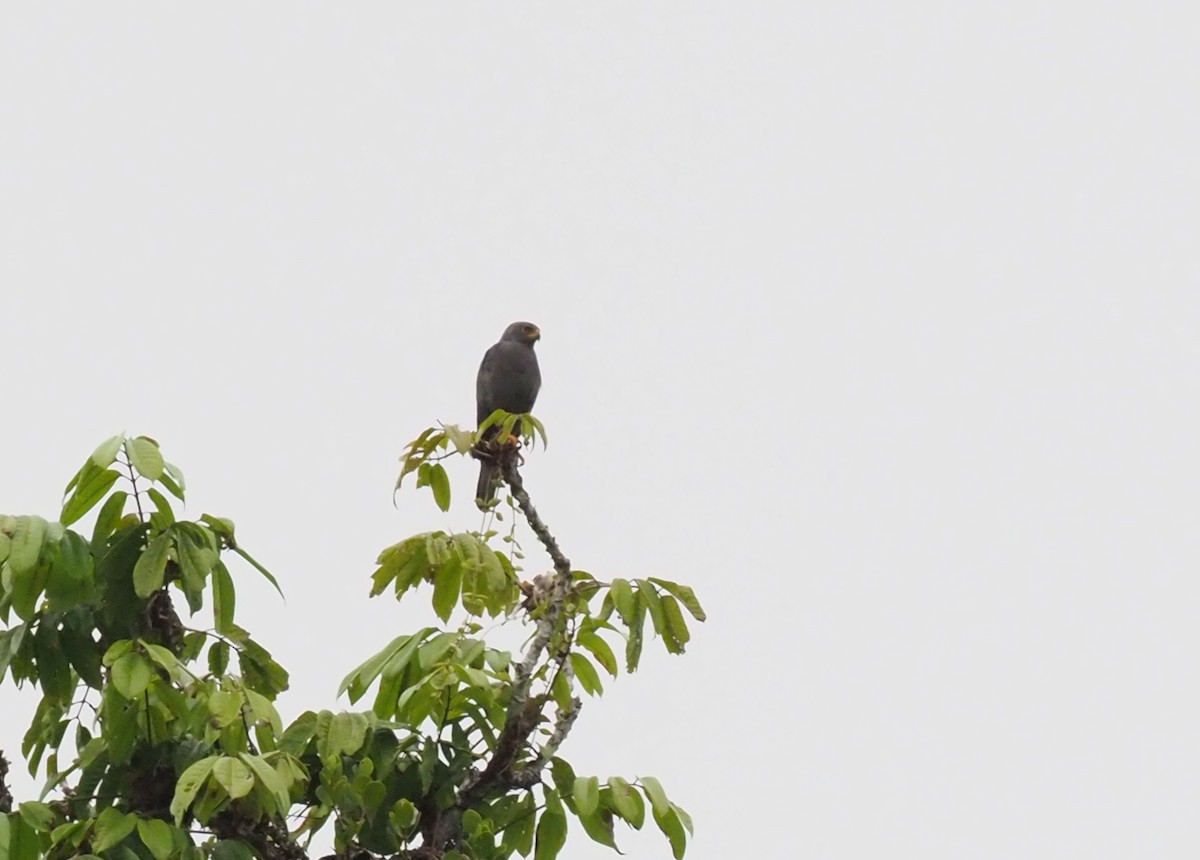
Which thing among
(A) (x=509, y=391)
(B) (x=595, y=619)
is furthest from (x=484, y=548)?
(A) (x=509, y=391)

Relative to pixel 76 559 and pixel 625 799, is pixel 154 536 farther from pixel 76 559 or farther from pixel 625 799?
pixel 625 799

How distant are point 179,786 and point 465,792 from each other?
71 centimetres

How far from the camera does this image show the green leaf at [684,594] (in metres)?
2.98

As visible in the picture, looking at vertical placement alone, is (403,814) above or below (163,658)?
below

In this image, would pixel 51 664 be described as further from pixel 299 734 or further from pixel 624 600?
pixel 624 600

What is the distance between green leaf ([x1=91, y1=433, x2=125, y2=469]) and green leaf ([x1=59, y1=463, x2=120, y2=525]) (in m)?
0.07

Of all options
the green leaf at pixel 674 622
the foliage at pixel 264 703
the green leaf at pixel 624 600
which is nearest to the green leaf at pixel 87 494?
the foliage at pixel 264 703

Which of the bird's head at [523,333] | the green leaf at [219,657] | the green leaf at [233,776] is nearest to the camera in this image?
the green leaf at [233,776]

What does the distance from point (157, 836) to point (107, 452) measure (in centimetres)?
70

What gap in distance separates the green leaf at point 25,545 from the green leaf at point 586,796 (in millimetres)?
1095

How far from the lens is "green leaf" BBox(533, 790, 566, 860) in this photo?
9.95 feet

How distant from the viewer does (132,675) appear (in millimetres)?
2658

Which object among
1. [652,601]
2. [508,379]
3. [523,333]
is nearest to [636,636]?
[652,601]

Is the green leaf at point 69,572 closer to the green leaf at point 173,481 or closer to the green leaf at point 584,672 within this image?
the green leaf at point 173,481
